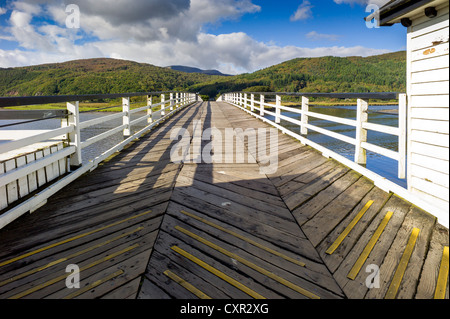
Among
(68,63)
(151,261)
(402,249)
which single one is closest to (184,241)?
(151,261)

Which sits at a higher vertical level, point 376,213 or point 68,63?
point 68,63

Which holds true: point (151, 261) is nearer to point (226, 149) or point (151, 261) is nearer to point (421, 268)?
point (421, 268)

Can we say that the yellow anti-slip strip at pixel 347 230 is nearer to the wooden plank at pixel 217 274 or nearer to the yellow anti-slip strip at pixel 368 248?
the yellow anti-slip strip at pixel 368 248

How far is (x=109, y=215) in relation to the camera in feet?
7.21

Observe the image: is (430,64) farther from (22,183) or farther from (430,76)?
(22,183)

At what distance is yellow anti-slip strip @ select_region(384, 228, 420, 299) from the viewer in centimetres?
137

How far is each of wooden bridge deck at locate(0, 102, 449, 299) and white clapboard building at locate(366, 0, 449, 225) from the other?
27cm

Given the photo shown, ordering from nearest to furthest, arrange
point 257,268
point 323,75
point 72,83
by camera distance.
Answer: point 257,268
point 72,83
point 323,75

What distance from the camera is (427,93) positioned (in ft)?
7.34

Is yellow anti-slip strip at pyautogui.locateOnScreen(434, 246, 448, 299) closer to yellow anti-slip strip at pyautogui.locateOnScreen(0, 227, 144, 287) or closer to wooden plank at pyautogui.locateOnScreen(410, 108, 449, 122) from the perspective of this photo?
wooden plank at pyautogui.locateOnScreen(410, 108, 449, 122)

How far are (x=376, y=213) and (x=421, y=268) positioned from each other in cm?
75

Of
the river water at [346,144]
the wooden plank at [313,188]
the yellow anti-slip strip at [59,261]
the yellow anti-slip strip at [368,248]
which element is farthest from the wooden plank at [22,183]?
the yellow anti-slip strip at [368,248]

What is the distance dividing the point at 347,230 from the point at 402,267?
1.54ft

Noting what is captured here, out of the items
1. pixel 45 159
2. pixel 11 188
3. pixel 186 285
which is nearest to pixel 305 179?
pixel 186 285
